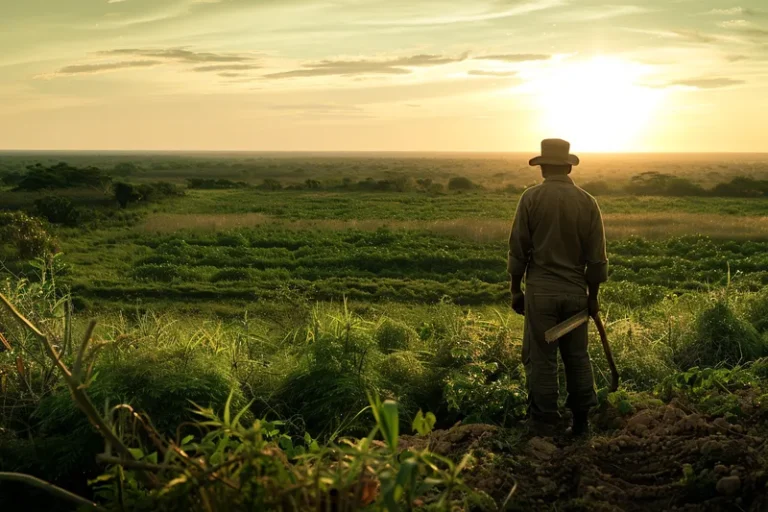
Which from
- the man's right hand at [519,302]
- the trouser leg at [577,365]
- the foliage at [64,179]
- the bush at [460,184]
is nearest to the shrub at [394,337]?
the man's right hand at [519,302]

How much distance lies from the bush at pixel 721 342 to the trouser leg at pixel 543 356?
265 centimetres

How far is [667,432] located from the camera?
4926 mm

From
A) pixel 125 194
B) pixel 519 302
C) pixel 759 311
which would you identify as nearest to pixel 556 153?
pixel 519 302

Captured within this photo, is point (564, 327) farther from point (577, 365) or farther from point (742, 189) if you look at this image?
point (742, 189)

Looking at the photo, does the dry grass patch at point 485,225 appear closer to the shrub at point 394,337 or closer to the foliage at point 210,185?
the shrub at point 394,337

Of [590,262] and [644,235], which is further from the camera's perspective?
[644,235]

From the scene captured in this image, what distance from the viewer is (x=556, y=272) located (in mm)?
5512

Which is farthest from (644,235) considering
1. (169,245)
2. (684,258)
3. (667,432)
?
(667,432)

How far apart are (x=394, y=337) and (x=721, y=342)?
3.30m

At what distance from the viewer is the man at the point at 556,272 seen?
5477 mm

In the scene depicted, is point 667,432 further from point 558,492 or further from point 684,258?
point 684,258

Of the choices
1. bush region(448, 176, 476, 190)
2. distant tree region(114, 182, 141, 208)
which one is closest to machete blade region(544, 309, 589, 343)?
distant tree region(114, 182, 141, 208)

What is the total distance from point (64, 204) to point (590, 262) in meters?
23.7

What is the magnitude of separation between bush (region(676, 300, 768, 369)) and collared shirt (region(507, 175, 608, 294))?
264 cm
